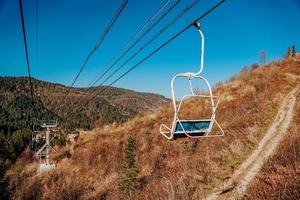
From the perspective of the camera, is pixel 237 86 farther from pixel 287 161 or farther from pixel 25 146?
pixel 25 146

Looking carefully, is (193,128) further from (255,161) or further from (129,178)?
(129,178)

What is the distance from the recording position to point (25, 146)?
5509 cm

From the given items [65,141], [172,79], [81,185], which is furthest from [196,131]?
[65,141]

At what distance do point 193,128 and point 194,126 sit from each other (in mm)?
53

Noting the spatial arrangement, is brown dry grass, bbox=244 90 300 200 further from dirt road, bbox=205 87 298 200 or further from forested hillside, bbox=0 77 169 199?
forested hillside, bbox=0 77 169 199

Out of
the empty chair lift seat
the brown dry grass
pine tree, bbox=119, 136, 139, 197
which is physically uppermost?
the empty chair lift seat

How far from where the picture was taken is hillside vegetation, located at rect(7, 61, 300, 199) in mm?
9750

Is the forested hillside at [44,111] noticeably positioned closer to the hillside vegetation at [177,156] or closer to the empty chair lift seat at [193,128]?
the hillside vegetation at [177,156]

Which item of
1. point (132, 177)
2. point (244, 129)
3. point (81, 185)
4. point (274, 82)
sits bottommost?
point (81, 185)

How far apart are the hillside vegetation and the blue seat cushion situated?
2588 millimetres

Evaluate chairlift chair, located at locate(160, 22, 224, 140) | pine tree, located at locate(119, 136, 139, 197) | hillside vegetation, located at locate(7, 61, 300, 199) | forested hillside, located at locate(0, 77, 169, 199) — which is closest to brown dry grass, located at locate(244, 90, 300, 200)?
hillside vegetation, located at locate(7, 61, 300, 199)

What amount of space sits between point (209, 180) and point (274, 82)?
1711 centimetres

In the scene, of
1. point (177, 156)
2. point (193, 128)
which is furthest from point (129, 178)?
point (193, 128)

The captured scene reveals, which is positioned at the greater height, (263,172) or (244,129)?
(244,129)
